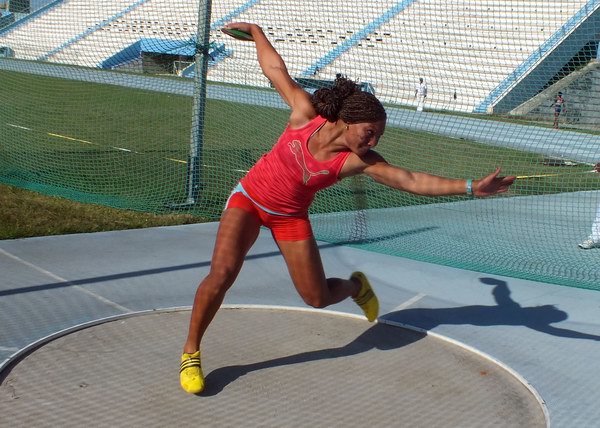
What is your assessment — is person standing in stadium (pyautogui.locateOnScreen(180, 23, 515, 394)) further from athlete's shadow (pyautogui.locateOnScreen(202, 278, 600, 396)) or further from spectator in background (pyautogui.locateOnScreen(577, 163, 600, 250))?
spectator in background (pyautogui.locateOnScreen(577, 163, 600, 250))

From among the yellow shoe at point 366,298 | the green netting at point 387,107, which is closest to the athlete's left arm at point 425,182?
the yellow shoe at point 366,298

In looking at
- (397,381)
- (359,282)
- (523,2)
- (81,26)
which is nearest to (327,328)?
(359,282)

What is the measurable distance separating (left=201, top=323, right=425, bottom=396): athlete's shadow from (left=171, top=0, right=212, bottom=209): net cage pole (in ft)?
13.5

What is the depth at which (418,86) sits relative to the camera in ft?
35.3

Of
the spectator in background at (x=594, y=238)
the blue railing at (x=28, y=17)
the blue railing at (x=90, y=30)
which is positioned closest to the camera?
the spectator in background at (x=594, y=238)

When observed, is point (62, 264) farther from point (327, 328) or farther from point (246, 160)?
point (246, 160)

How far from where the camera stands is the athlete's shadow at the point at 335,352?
4.44m

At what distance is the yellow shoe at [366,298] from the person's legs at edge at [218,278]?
1059 mm

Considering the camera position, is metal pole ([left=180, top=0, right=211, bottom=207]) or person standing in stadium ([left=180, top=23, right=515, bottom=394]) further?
metal pole ([left=180, top=0, right=211, bottom=207])

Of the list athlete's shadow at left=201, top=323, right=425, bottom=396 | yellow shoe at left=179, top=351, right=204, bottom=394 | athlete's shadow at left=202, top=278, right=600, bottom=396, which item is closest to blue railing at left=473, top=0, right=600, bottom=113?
athlete's shadow at left=202, top=278, right=600, bottom=396

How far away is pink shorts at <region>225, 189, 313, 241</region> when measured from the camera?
432 cm

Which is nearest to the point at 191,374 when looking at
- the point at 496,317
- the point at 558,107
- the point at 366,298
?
the point at 366,298

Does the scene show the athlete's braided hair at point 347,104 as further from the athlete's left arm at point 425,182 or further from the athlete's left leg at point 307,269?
the athlete's left leg at point 307,269

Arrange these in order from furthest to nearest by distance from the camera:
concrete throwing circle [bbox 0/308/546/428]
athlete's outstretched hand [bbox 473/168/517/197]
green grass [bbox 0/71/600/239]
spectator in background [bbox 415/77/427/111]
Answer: spectator in background [bbox 415/77/427/111] → green grass [bbox 0/71/600/239] → concrete throwing circle [bbox 0/308/546/428] → athlete's outstretched hand [bbox 473/168/517/197]
